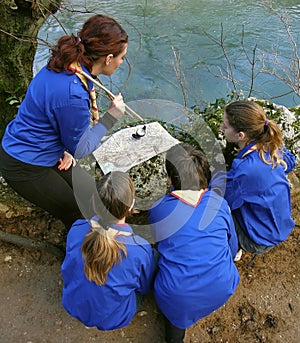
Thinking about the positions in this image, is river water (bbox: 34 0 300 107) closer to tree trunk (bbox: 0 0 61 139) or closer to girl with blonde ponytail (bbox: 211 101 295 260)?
tree trunk (bbox: 0 0 61 139)

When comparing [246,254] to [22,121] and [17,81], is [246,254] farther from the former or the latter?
[17,81]

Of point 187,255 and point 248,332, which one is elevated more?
point 187,255

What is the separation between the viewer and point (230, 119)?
2.68 m

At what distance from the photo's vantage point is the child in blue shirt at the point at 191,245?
7.22ft

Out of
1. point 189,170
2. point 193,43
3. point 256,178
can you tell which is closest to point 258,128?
point 256,178

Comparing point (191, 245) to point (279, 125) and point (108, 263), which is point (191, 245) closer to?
point (108, 263)

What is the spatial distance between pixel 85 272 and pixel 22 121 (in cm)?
96

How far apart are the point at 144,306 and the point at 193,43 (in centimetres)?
866

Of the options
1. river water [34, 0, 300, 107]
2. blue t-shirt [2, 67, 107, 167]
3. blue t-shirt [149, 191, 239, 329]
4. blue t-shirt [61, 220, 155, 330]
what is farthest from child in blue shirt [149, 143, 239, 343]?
river water [34, 0, 300, 107]

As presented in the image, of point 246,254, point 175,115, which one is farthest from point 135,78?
point 246,254

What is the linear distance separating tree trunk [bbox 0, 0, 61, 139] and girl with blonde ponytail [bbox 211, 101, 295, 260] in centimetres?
183

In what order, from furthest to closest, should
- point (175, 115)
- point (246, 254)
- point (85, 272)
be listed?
point (175, 115) → point (246, 254) → point (85, 272)

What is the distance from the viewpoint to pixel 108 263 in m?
2.05

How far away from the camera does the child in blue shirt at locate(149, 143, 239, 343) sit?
220cm
